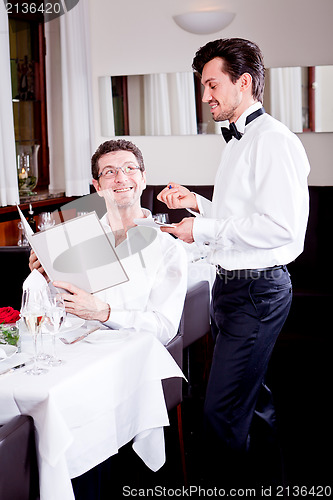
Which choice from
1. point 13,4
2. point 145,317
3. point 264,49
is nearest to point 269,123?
point 145,317

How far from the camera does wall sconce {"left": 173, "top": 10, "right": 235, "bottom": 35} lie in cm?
482

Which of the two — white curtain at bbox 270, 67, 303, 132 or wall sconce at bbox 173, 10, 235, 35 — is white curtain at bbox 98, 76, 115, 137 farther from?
white curtain at bbox 270, 67, 303, 132

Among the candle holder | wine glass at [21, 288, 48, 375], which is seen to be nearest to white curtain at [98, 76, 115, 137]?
the candle holder

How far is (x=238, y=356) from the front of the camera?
2.10 metres

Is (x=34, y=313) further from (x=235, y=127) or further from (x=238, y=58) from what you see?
(x=238, y=58)

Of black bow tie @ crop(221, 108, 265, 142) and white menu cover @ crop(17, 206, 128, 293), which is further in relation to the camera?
black bow tie @ crop(221, 108, 265, 142)

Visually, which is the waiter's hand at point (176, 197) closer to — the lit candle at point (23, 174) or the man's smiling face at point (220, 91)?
the man's smiling face at point (220, 91)

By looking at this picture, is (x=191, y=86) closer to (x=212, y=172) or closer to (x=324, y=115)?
(x=212, y=172)

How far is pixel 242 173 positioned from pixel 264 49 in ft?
10.2

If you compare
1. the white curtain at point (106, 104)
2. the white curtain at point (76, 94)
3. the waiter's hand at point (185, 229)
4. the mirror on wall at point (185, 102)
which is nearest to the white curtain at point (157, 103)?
the mirror on wall at point (185, 102)

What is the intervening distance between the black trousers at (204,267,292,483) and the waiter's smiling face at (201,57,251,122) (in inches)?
21.7

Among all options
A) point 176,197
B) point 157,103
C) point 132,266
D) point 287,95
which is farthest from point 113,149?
point 157,103

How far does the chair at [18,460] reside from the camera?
1.44m

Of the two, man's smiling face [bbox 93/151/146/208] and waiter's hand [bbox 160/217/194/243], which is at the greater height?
man's smiling face [bbox 93/151/146/208]
